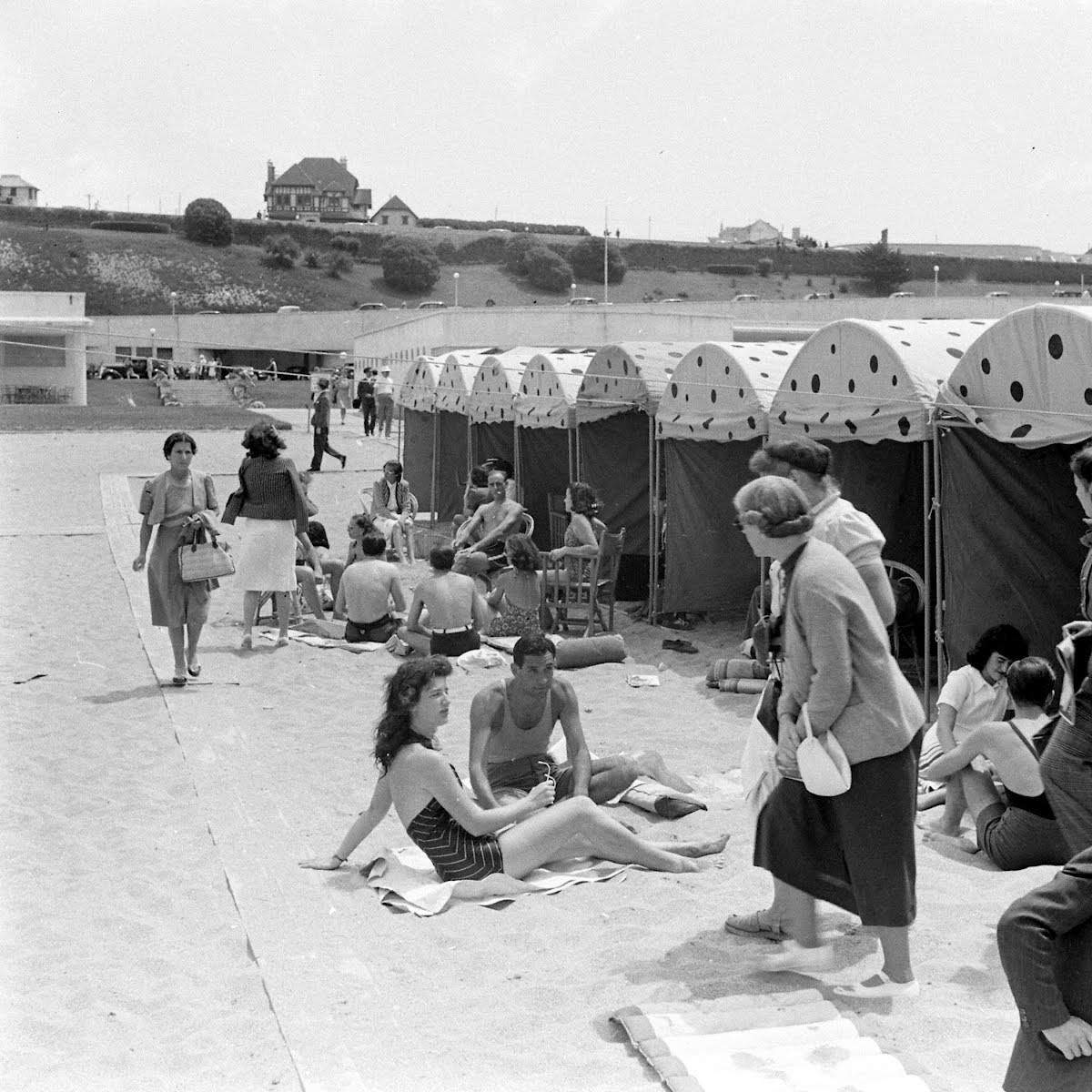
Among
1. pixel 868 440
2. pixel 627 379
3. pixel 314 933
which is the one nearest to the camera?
pixel 314 933

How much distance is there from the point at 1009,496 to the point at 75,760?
4.66 meters

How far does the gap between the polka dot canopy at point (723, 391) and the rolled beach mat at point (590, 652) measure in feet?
5.47

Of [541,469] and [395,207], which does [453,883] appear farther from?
[395,207]

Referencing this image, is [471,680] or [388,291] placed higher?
[388,291]

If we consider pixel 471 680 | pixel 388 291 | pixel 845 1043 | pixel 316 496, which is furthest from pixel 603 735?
pixel 388 291

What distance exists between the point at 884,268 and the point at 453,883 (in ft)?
288

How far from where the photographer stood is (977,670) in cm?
595

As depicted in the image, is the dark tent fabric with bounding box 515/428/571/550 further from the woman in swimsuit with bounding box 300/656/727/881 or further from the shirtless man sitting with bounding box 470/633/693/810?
the woman in swimsuit with bounding box 300/656/727/881

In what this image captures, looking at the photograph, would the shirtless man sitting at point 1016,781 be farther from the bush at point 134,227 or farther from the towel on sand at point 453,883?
the bush at point 134,227

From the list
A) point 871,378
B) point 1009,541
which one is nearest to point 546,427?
point 871,378

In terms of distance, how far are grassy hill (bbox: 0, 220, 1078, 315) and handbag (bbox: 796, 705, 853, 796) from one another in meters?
76.6

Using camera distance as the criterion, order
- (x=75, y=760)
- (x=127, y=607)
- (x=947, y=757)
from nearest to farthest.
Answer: (x=947, y=757), (x=75, y=760), (x=127, y=607)

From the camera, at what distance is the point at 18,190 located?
11438 cm

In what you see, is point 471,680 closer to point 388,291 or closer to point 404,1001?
point 404,1001
